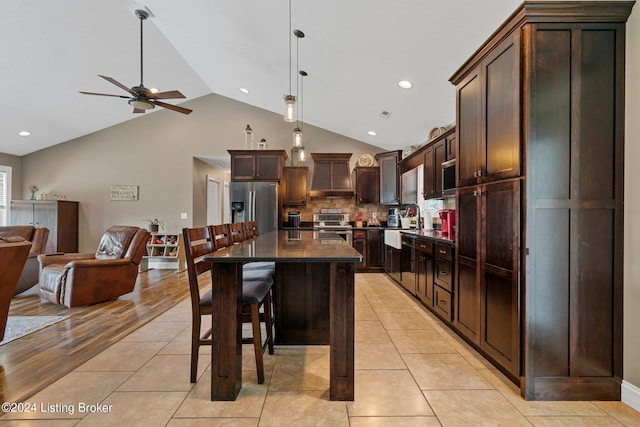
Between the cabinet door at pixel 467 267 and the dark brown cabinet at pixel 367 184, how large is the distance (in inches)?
131

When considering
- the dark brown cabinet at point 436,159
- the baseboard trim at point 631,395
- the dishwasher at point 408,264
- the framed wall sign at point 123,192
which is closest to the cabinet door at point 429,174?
the dark brown cabinet at point 436,159

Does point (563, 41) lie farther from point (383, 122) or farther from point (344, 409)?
point (383, 122)

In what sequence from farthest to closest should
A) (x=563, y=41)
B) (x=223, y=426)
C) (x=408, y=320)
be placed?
(x=408, y=320), (x=563, y=41), (x=223, y=426)

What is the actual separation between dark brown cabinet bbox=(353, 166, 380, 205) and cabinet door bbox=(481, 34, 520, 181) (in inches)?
145

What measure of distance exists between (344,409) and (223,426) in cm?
64

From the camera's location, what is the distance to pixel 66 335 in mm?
2611

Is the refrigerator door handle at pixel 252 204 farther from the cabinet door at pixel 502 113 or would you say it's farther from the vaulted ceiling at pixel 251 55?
the cabinet door at pixel 502 113

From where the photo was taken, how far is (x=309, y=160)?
6156mm

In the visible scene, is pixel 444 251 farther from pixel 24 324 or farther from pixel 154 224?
pixel 154 224

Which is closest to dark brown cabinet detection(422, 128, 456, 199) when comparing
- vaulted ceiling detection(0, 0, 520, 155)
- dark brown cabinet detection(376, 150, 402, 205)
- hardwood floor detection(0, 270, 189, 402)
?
vaulted ceiling detection(0, 0, 520, 155)

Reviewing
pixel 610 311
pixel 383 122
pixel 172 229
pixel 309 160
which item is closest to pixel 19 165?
pixel 172 229

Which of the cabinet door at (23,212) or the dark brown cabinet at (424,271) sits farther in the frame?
the cabinet door at (23,212)

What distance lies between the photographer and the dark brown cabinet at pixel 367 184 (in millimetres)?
5840

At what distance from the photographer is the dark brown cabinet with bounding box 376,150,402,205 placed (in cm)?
547
